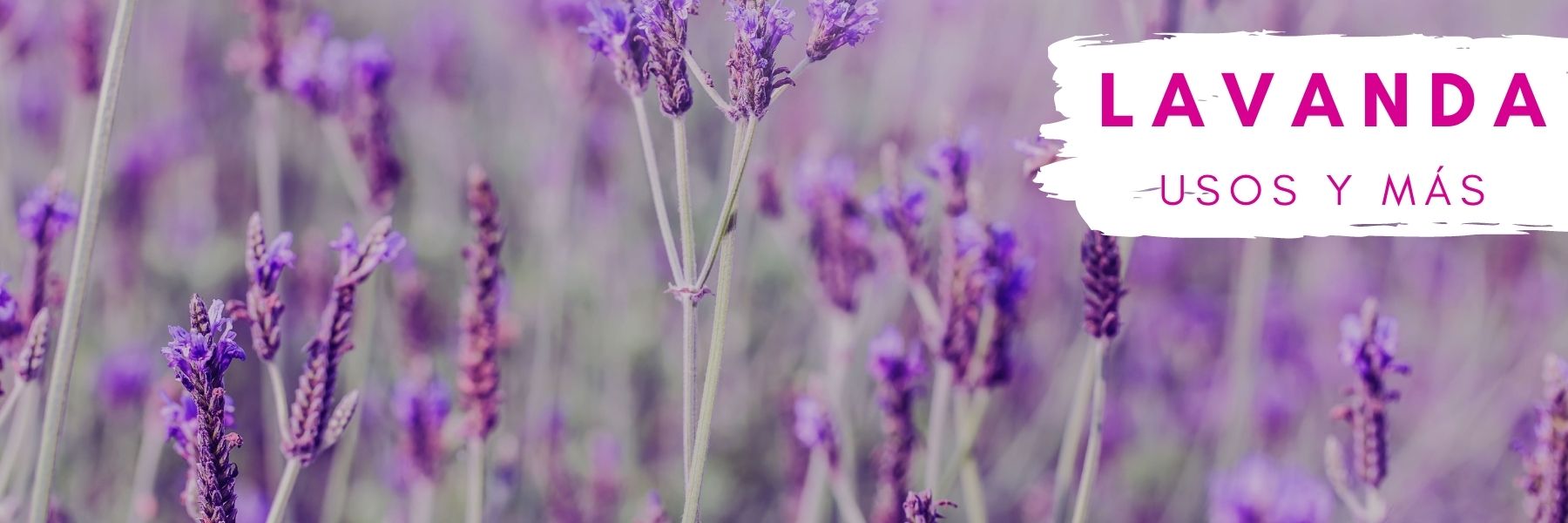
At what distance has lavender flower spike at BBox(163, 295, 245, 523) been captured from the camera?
0.84m

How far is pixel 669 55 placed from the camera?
1.02 meters

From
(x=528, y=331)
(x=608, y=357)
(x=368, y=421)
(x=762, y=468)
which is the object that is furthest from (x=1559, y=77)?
(x=368, y=421)

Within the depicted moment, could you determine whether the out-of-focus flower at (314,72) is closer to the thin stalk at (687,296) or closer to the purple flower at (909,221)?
the purple flower at (909,221)

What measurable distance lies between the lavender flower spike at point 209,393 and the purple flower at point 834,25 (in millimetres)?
516

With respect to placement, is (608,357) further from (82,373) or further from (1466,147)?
(1466,147)

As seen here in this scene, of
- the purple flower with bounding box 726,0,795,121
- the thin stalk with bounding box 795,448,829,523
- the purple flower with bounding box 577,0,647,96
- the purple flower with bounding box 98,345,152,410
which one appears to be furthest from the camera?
the purple flower with bounding box 98,345,152,410

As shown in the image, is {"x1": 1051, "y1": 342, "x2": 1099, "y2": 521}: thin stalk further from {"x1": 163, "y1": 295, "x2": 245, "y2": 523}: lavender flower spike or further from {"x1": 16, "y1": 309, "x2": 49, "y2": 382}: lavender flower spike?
{"x1": 16, "y1": 309, "x2": 49, "y2": 382}: lavender flower spike

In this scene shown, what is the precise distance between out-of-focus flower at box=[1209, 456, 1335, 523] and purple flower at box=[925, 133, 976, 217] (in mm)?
463

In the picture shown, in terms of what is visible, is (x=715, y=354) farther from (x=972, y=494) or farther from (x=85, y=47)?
(x=85, y=47)

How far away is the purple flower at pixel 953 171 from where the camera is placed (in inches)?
57.3

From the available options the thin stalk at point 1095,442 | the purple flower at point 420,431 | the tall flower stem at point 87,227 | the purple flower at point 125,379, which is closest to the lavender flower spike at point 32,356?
the tall flower stem at point 87,227

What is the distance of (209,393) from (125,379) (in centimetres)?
145

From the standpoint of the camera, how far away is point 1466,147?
198cm

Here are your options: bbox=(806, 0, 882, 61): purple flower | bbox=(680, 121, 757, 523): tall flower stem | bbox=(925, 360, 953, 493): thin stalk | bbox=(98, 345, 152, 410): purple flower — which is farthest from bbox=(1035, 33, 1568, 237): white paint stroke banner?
bbox=(98, 345, 152, 410): purple flower
